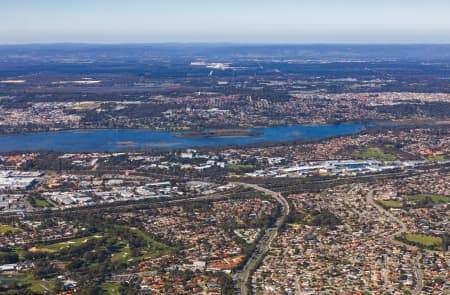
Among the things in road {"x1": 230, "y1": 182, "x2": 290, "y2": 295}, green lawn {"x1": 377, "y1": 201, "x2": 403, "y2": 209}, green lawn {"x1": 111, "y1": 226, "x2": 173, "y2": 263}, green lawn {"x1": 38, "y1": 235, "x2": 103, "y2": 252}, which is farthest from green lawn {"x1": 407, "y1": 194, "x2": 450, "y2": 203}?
green lawn {"x1": 38, "y1": 235, "x2": 103, "y2": 252}

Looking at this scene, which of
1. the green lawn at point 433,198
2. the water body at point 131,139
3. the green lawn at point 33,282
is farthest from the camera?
the water body at point 131,139

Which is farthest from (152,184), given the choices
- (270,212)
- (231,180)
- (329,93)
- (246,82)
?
(246,82)

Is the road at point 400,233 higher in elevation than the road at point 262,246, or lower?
higher

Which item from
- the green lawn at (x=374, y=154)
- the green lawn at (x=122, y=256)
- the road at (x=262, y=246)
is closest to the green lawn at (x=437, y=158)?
the green lawn at (x=374, y=154)

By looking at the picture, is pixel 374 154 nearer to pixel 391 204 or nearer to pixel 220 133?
pixel 391 204

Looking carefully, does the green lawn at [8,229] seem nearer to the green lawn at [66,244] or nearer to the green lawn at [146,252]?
the green lawn at [66,244]
